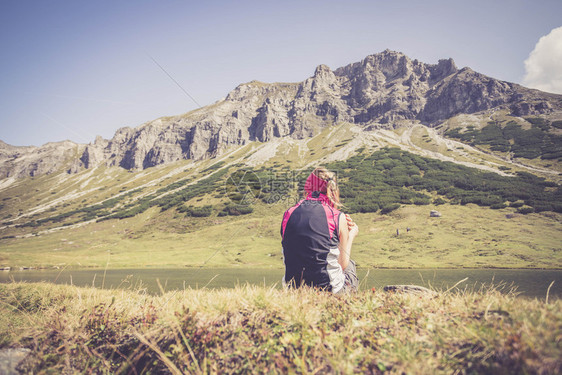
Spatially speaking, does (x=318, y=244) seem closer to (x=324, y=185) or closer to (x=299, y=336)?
(x=324, y=185)

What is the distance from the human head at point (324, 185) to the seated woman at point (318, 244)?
0.03m

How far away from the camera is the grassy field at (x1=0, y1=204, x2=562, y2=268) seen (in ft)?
108

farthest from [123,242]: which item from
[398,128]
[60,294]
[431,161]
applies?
[398,128]

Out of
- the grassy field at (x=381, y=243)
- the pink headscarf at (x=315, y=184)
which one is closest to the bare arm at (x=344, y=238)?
the pink headscarf at (x=315, y=184)

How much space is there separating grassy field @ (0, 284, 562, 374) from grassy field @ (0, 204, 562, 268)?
20.8 m

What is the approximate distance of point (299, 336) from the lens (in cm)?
269

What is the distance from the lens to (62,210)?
13125 centimetres

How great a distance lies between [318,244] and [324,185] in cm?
123

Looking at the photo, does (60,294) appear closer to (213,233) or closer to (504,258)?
(504,258)

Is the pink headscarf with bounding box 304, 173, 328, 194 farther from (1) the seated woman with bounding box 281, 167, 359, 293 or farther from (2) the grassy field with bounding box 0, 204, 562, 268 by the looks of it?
(2) the grassy field with bounding box 0, 204, 562, 268

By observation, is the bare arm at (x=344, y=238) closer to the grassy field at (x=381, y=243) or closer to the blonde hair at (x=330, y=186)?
the blonde hair at (x=330, y=186)

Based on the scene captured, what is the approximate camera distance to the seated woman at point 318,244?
175 inches

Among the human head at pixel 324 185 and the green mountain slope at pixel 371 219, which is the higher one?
the human head at pixel 324 185

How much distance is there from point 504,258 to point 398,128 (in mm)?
152194
